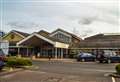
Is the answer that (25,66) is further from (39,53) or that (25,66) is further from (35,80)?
(39,53)

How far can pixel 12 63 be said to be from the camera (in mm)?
24812

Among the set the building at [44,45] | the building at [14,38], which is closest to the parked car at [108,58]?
the building at [44,45]

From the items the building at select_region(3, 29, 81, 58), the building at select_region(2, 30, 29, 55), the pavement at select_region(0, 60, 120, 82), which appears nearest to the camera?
the pavement at select_region(0, 60, 120, 82)

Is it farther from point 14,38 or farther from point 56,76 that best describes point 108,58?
point 14,38

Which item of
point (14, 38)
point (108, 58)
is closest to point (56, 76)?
point (108, 58)

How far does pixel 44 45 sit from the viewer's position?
58094mm

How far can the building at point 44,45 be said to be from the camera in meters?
57.1

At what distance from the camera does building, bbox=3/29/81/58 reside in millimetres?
57125

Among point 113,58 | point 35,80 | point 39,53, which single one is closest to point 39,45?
point 39,53

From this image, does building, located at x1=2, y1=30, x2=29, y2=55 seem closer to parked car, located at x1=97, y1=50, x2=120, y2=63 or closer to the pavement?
parked car, located at x1=97, y1=50, x2=120, y2=63

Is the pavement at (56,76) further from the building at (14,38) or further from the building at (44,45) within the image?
the building at (14,38)

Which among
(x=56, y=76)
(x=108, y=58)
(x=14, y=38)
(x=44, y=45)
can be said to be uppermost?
(x=14, y=38)

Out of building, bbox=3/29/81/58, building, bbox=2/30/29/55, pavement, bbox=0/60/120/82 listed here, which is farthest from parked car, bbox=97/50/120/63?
building, bbox=2/30/29/55

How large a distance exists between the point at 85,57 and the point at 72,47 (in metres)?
17.1
